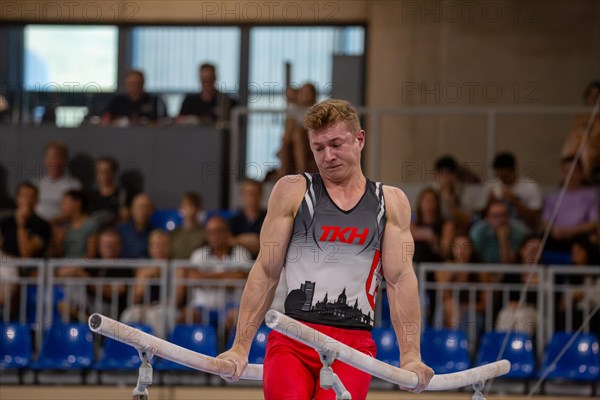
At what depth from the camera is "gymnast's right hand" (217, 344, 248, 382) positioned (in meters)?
3.68

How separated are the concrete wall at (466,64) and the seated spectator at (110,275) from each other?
332 cm

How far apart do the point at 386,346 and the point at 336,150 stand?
12.2 feet

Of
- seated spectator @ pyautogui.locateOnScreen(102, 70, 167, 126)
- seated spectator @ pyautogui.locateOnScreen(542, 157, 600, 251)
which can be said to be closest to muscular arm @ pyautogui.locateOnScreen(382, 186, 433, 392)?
seated spectator @ pyautogui.locateOnScreen(542, 157, 600, 251)

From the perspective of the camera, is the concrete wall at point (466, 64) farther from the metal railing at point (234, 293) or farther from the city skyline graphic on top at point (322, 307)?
the city skyline graphic on top at point (322, 307)

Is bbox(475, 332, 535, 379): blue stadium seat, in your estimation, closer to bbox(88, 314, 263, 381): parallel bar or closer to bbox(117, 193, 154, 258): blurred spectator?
bbox(117, 193, 154, 258): blurred spectator

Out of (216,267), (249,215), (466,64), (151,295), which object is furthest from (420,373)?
(466,64)

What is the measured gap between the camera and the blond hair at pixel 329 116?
367cm

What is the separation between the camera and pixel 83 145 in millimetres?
9258

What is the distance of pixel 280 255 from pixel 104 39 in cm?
802

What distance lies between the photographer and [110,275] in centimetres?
776

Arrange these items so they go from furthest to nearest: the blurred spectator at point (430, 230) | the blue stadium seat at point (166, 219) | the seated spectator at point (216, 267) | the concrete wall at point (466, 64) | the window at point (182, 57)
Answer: the window at point (182, 57)
the concrete wall at point (466, 64)
the blue stadium seat at point (166, 219)
the blurred spectator at point (430, 230)
the seated spectator at point (216, 267)

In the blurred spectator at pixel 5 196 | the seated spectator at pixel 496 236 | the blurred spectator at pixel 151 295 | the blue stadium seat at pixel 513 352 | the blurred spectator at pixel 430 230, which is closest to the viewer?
the blue stadium seat at pixel 513 352

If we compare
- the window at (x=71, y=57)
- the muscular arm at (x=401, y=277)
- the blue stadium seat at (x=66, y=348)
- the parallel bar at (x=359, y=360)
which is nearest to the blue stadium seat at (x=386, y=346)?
the blue stadium seat at (x=66, y=348)

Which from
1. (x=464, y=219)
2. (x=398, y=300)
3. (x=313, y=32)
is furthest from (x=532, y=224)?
(x=398, y=300)
